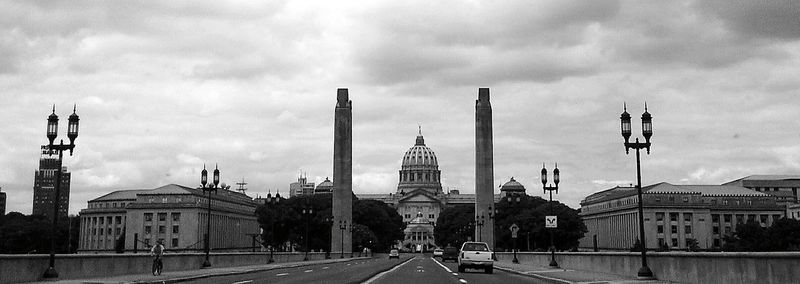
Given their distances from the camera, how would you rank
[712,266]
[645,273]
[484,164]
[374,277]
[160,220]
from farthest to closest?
1. [160,220]
2. [484,164]
3. [374,277]
4. [645,273]
5. [712,266]

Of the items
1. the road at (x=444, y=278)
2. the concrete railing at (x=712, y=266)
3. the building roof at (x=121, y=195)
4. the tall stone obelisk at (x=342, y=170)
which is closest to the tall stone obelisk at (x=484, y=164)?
the tall stone obelisk at (x=342, y=170)

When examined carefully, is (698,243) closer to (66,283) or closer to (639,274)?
(639,274)

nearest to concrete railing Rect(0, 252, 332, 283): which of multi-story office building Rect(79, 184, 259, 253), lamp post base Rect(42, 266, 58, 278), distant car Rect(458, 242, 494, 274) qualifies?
lamp post base Rect(42, 266, 58, 278)

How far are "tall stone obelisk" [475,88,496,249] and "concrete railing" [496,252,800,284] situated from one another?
8584 cm

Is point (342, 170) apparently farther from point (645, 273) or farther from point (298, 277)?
point (645, 273)

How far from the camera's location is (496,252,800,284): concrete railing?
785 inches

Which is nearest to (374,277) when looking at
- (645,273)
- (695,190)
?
(645,273)

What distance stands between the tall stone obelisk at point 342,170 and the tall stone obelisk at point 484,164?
851 inches

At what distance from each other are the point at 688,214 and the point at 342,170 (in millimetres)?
69547

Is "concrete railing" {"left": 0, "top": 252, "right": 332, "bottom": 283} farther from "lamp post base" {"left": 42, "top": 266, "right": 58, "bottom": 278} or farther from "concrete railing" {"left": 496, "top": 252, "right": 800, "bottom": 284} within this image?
"concrete railing" {"left": 496, "top": 252, "right": 800, "bottom": 284}

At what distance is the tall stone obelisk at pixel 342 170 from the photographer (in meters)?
132

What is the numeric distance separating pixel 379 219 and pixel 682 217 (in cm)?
6101

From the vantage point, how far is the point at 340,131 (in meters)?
140

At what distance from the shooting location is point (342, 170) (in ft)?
455
